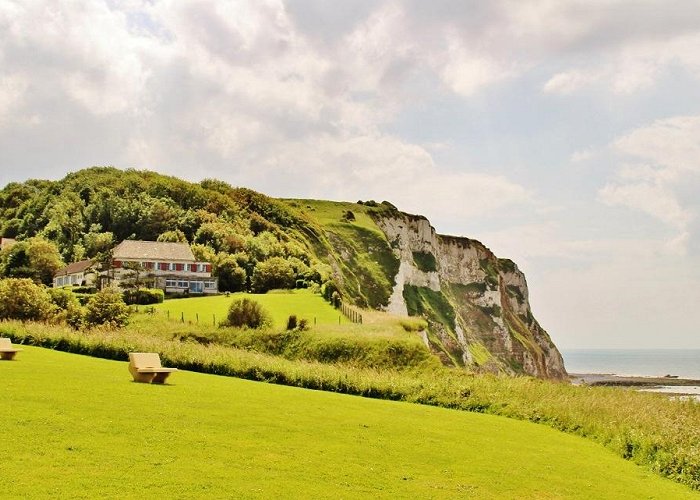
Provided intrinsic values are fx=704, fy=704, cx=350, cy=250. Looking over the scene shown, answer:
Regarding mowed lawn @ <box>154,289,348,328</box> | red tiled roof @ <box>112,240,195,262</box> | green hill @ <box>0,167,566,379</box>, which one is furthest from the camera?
green hill @ <box>0,167,566,379</box>

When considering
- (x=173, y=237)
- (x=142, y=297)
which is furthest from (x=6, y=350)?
(x=173, y=237)

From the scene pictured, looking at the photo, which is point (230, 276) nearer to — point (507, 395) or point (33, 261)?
point (33, 261)

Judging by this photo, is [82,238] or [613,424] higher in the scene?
[82,238]

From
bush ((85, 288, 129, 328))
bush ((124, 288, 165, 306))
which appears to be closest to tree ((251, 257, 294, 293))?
bush ((124, 288, 165, 306))

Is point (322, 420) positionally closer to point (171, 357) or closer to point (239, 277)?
point (171, 357)

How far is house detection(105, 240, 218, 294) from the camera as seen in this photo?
87438mm

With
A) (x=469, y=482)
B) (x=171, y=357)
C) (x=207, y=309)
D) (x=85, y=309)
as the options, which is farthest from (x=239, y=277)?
(x=469, y=482)

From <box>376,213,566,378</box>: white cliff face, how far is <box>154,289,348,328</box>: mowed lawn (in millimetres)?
63248

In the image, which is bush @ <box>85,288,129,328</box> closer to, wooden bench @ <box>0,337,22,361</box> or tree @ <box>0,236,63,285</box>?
wooden bench @ <box>0,337,22,361</box>

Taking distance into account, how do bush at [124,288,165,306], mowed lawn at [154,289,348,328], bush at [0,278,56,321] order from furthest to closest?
bush at [124,288,165,306] < mowed lawn at [154,289,348,328] < bush at [0,278,56,321]

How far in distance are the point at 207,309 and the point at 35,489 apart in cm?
5560

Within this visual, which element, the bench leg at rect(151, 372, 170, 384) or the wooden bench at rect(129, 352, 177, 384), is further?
the bench leg at rect(151, 372, 170, 384)

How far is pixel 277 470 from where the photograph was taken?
1486cm

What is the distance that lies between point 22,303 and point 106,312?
692 centimetres
